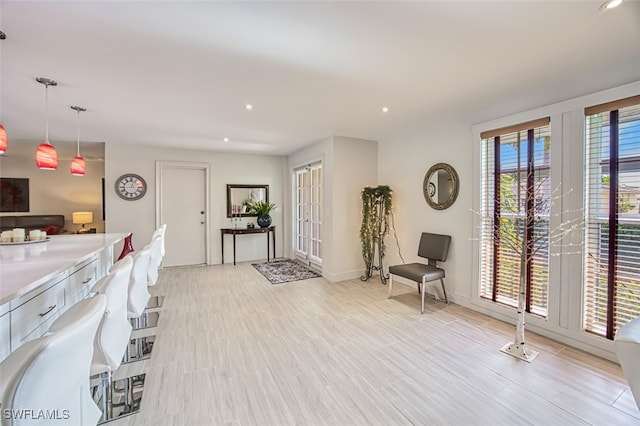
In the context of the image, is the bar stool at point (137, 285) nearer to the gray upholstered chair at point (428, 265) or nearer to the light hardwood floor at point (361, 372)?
the light hardwood floor at point (361, 372)

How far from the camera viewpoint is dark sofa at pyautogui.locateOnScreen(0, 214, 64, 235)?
6.01 m

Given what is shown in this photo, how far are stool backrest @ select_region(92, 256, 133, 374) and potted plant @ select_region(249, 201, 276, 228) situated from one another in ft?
14.3

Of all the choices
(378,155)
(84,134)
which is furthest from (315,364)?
(84,134)

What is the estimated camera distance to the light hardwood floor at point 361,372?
68.7 inches

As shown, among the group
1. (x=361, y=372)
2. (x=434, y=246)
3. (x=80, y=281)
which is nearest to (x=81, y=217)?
(x=80, y=281)

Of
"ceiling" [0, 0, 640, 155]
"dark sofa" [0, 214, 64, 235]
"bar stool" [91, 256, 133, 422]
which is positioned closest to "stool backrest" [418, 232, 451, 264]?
"ceiling" [0, 0, 640, 155]

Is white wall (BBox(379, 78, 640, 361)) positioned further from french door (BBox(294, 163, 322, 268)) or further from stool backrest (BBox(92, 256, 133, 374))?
stool backrest (BBox(92, 256, 133, 374))

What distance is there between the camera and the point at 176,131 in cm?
419

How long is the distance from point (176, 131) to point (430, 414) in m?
4.56

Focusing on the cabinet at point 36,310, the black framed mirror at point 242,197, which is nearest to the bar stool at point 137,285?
the cabinet at point 36,310

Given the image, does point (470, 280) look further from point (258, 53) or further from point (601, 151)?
point (258, 53)

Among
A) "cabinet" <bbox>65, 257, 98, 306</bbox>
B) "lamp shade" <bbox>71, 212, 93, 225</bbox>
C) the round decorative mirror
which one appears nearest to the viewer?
"cabinet" <bbox>65, 257, 98, 306</bbox>

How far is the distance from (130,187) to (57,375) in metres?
5.28

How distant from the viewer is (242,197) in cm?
608
